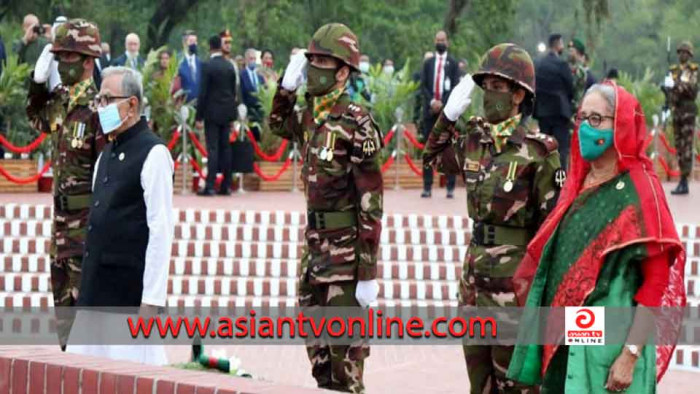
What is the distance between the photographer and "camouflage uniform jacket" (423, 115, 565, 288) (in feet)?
24.2

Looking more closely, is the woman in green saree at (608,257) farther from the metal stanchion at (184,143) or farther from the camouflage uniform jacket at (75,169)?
the metal stanchion at (184,143)

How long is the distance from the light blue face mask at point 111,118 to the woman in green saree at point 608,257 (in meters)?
2.32

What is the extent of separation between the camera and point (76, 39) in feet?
30.4

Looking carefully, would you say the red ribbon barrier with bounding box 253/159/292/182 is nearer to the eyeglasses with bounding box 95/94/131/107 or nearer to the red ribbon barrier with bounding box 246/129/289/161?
the red ribbon barrier with bounding box 246/129/289/161

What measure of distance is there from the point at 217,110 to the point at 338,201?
11199 mm

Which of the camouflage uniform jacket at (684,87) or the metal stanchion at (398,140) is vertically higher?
the camouflage uniform jacket at (684,87)

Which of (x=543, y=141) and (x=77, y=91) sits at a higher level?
(x=77, y=91)

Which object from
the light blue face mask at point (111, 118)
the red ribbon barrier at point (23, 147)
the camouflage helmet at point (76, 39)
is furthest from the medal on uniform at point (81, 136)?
the red ribbon barrier at point (23, 147)

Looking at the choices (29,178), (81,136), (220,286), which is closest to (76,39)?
(81,136)

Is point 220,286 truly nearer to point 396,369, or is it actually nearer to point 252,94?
point 396,369

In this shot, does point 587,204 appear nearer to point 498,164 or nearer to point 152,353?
point 498,164

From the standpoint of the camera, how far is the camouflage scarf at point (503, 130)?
7.49 metres

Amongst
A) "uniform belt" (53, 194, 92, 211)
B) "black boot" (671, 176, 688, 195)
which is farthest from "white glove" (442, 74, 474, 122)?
"black boot" (671, 176, 688, 195)

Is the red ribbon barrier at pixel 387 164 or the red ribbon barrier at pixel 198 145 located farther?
the red ribbon barrier at pixel 387 164
